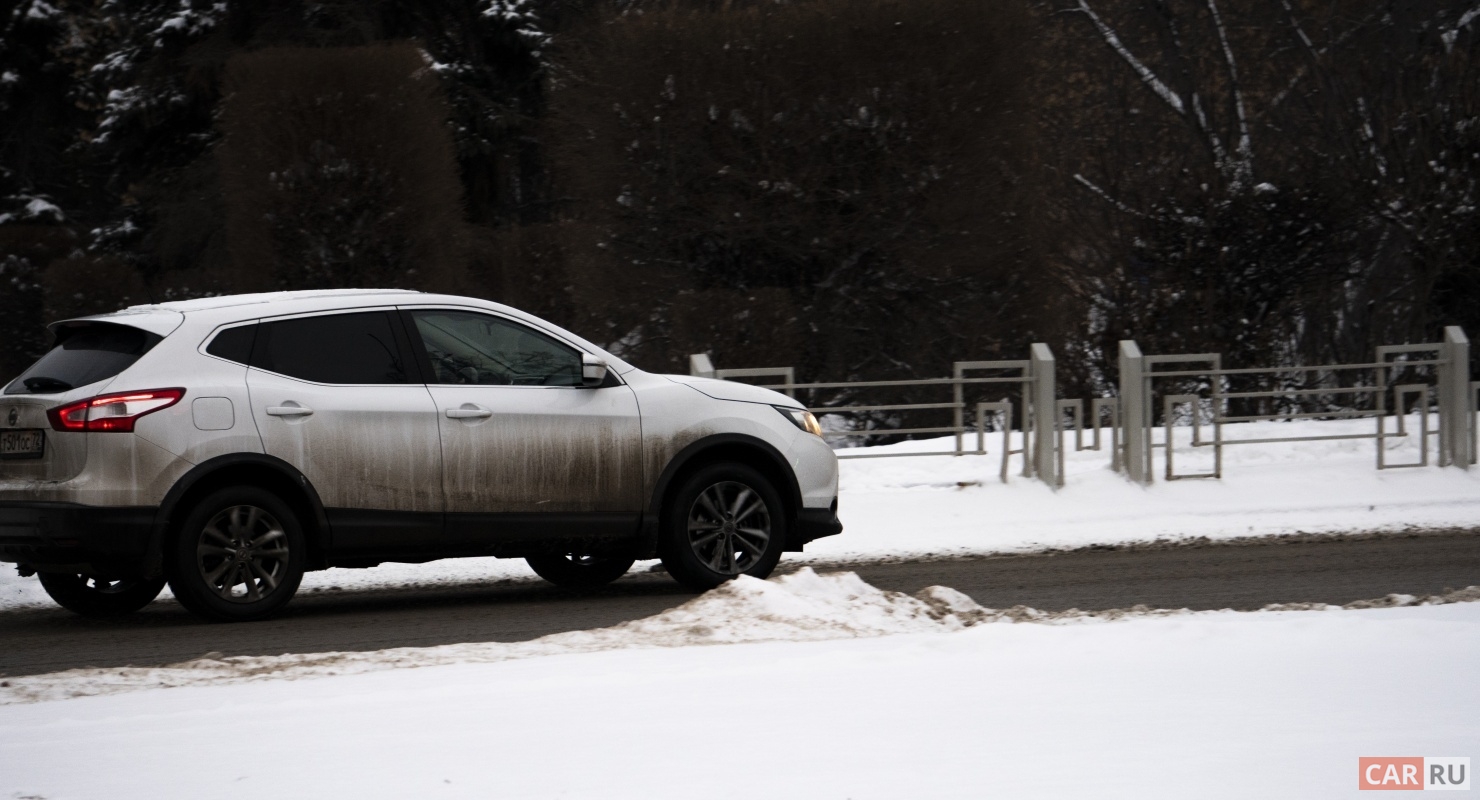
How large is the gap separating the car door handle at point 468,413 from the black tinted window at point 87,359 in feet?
5.05

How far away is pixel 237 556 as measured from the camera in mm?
8719

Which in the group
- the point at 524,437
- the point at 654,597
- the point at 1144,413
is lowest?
the point at 654,597

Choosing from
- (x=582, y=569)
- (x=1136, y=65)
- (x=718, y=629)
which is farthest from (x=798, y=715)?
(x=1136, y=65)

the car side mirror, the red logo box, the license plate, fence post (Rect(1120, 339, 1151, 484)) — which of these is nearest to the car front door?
the car side mirror

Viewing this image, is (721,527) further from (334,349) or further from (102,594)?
(102,594)

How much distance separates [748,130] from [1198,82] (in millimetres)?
10111

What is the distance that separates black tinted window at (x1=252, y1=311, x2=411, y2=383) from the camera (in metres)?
8.90

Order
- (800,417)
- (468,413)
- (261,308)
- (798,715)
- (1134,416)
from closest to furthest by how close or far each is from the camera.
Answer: (798,715) → (261,308) → (468,413) → (800,417) → (1134,416)

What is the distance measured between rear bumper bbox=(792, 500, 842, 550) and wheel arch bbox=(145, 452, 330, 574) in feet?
9.01

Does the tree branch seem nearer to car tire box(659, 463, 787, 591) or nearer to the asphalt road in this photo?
the asphalt road

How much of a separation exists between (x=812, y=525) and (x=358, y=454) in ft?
8.93

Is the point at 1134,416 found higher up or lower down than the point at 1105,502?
higher up

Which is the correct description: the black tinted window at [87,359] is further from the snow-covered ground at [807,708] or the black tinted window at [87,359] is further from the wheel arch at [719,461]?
the wheel arch at [719,461]

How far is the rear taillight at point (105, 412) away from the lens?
8.26 m
